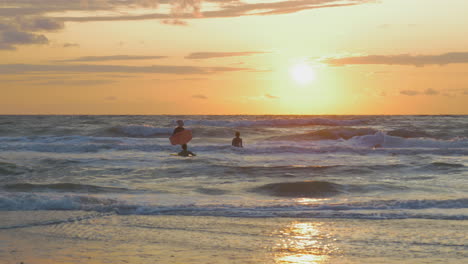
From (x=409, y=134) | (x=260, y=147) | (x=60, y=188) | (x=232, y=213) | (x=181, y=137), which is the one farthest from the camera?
(x=409, y=134)

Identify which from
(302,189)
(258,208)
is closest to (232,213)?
(258,208)

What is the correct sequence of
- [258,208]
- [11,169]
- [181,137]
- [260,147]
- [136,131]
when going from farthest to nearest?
[136,131] < [260,147] < [181,137] < [11,169] < [258,208]

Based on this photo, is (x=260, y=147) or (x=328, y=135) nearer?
(x=260, y=147)

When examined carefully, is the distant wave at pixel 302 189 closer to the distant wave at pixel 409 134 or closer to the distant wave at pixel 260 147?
the distant wave at pixel 260 147

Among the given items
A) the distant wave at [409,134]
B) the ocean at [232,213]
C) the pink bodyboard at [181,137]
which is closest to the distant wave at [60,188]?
the ocean at [232,213]

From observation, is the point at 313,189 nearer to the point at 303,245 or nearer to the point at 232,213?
the point at 232,213

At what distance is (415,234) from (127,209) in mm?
5281

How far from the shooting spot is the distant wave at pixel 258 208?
9625 mm

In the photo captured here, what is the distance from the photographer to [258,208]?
33.8ft

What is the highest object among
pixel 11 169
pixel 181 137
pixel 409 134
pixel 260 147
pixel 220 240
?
pixel 409 134

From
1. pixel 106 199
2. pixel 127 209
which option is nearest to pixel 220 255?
pixel 127 209

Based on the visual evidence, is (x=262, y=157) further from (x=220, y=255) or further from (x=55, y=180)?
(x=220, y=255)

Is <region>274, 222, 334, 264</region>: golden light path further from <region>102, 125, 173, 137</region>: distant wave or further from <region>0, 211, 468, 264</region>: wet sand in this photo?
<region>102, 125, 173, 137</region>: distant wave

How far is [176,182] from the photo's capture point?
14703mm
